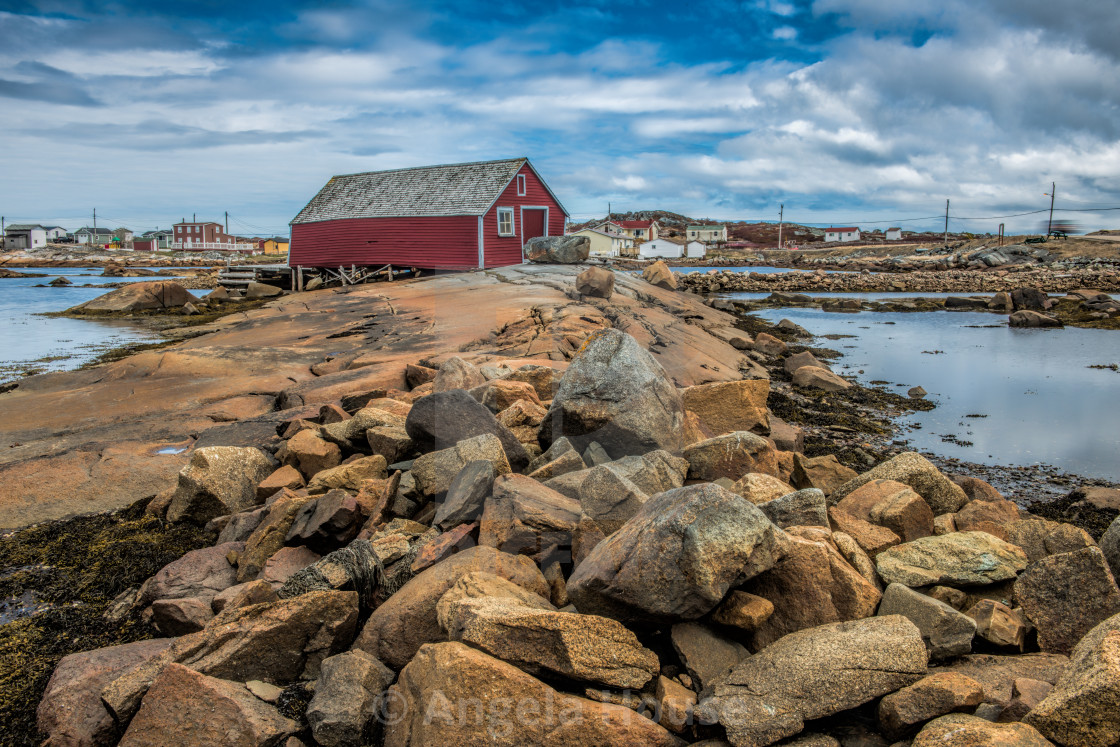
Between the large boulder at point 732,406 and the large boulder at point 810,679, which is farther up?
the large boulder at point 732,406

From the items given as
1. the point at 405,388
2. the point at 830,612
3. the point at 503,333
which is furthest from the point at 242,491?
the point at 503,333

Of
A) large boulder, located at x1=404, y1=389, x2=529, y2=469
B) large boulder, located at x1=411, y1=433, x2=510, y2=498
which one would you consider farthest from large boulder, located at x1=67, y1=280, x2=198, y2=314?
large boulder, located at x1=411, y1=433, x2=510, y2=498

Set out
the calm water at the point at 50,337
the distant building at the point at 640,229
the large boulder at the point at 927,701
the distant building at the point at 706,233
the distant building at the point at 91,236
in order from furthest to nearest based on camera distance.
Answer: the distant building at the point at 91,236, the distant building at the point at 706,233, the distant building at the point at 640,229, the calm water at the point at 50,337, the large boulder at the point at 927,701

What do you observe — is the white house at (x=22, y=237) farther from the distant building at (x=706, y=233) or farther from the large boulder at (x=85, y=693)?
the large boulder at (x=85, y=693)

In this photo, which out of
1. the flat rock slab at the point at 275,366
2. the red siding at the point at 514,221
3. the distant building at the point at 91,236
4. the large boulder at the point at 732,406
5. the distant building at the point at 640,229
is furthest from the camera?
the distant building at the point at 91,236

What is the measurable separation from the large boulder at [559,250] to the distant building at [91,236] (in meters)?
134

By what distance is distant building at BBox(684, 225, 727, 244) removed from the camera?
10462 cm

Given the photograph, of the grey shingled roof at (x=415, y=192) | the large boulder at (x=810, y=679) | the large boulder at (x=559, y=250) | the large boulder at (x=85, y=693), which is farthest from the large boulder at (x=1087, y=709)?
the grey shingled roof at (x=415, y=192)

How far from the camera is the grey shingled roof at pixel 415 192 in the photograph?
28.5m

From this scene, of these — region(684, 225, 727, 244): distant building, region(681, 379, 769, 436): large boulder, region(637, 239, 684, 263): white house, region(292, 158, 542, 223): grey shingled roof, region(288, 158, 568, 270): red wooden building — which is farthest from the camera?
region(684, 225, 727, 244): distant building

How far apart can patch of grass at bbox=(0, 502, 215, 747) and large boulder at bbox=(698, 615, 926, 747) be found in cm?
369

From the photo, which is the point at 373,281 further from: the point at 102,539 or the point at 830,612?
the point at 830,612

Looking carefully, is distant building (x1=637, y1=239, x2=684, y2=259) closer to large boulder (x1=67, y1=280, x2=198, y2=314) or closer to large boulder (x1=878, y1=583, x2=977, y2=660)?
large boulder (x1=67, y1=280, x2=198, y2=314)

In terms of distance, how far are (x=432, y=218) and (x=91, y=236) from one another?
133 meters
